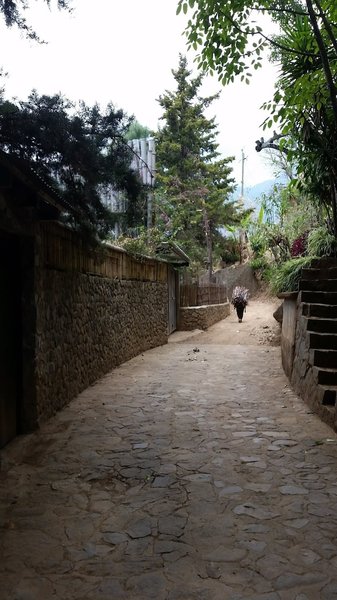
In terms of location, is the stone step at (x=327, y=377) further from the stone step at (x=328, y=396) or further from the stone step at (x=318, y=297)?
the stone step at (x=318, y=297)

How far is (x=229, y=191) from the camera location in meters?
21.2

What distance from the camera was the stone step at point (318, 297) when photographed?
19.8ft

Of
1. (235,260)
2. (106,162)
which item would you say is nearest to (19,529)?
(106,162)

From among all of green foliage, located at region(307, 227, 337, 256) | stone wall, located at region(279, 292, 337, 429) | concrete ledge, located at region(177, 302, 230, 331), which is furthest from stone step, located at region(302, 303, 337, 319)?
concrete ledge, located at region(177, 302, 230, 331)

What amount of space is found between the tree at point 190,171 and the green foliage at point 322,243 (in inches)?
365

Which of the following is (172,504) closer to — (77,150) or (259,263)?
(77,150)

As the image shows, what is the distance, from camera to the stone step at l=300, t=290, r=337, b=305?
6.04 meters

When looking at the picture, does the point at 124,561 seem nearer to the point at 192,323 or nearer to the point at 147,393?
the point at 147,393

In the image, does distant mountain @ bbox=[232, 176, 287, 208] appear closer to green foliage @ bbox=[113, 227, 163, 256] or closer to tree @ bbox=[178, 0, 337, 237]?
green foliage @ bbox=[113, 227, 163, 256]

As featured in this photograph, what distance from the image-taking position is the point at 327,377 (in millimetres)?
4691

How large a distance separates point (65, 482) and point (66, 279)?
8.80 feet

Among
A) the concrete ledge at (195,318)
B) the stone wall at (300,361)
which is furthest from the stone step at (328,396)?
the concrete ledge at (195,318)

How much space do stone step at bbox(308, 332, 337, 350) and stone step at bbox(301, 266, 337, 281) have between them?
1.60 metres

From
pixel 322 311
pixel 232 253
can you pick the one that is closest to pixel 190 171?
pixel 232 253
